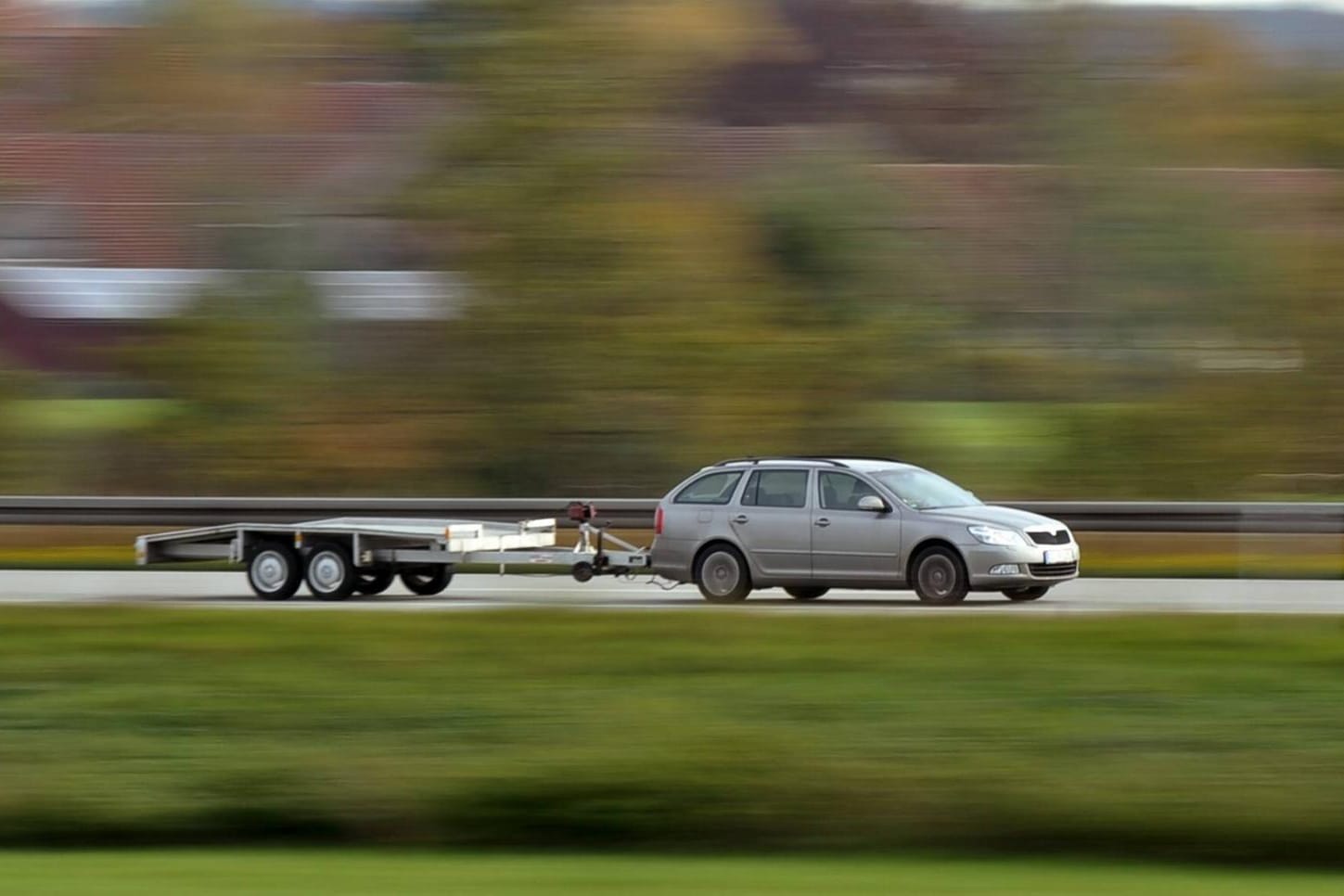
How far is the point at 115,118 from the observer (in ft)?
112

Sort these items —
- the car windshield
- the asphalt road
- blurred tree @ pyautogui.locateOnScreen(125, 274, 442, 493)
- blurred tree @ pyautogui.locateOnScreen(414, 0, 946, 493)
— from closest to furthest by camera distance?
1. the asphalt road
2. the car windshield
3. blurred tree @ pyautogui.locateOnScreen(414, 0, 946, 493)
4. blurred tree @ pyautogui.locateOnScreen(125, 274, 442, 493)

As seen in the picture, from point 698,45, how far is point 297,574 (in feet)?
49.2

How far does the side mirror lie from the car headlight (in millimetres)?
931

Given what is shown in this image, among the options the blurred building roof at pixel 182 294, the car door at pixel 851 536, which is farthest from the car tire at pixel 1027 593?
the blurred building roof at pixel 182 294

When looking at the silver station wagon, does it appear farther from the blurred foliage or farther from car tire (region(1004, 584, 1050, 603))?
the blurred foliage

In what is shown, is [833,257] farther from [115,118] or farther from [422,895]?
[422,895]

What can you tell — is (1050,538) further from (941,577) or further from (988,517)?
(941,577)

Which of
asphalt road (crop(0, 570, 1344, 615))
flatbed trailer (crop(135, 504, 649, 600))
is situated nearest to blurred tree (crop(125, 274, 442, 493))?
asphalt road (crop(0, 570, 1344, 615))

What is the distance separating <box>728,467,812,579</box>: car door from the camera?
1883 centimetres

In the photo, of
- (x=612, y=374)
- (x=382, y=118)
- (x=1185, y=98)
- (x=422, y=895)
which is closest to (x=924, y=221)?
(x=1185, y=98)

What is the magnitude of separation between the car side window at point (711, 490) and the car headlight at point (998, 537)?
2517mm

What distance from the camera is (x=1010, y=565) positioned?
1808 cm

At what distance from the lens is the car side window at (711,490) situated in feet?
63.0

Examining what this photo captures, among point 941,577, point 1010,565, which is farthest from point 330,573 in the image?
point 1010,565
